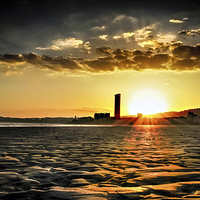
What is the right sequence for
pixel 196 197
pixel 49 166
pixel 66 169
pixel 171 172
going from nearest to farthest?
1. pixel 196 197
2. pixel 171 172
3. pixel 66 169
4. pixel 49 166

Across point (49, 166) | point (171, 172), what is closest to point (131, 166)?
point (171, 172)

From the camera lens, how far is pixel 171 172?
7777 mm

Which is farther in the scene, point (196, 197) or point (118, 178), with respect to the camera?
point (118, 178)

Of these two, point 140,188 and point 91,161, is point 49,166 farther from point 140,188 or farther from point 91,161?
point 140,188

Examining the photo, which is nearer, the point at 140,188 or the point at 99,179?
the point at 140,188

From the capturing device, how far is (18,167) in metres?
8.64

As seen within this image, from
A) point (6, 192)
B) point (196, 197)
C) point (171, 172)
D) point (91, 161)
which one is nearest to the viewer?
point (196, 197)

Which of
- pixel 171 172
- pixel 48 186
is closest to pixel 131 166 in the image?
pixel 171 172

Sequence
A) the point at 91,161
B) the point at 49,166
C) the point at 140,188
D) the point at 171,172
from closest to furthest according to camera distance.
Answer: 1. the point at 140,188
2. the point at 171,172
3. the point at 49,166
4. the point at 91,161

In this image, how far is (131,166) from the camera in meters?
8.92

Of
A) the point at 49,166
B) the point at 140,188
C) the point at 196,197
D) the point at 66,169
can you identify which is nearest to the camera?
the point at 196,197

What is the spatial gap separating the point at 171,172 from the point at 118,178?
1.95 meters

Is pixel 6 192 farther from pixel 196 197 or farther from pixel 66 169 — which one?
pixel 196 197

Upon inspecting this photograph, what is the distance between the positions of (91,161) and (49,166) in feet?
6.19
